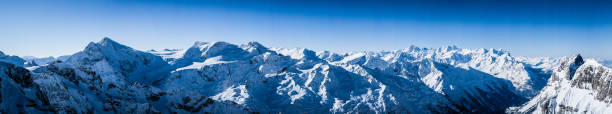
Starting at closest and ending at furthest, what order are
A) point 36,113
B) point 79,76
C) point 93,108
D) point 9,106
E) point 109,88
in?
point 9,106, point 36,113, point 93,108, point 79,76, point 109,88

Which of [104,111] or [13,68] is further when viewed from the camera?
[104,111]

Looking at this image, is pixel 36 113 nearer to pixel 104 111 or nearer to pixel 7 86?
pixel 7 86

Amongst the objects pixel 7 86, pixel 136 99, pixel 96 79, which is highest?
pixel 7 86

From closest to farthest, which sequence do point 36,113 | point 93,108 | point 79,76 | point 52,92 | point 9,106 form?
point 9,106 → point 36,113 → point 52,92 → point 93,108 → point 79,76

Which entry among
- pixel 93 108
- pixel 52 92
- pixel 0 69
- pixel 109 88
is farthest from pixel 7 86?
pixel 109 88

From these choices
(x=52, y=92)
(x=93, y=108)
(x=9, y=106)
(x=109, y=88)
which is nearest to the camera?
(x=9, y=106)

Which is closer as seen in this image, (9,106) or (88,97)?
(9,106)

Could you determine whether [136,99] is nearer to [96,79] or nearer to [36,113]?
[96,79]

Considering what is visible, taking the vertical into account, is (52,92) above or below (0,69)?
below

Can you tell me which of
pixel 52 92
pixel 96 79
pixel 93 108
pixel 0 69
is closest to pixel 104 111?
pixel 93 108
